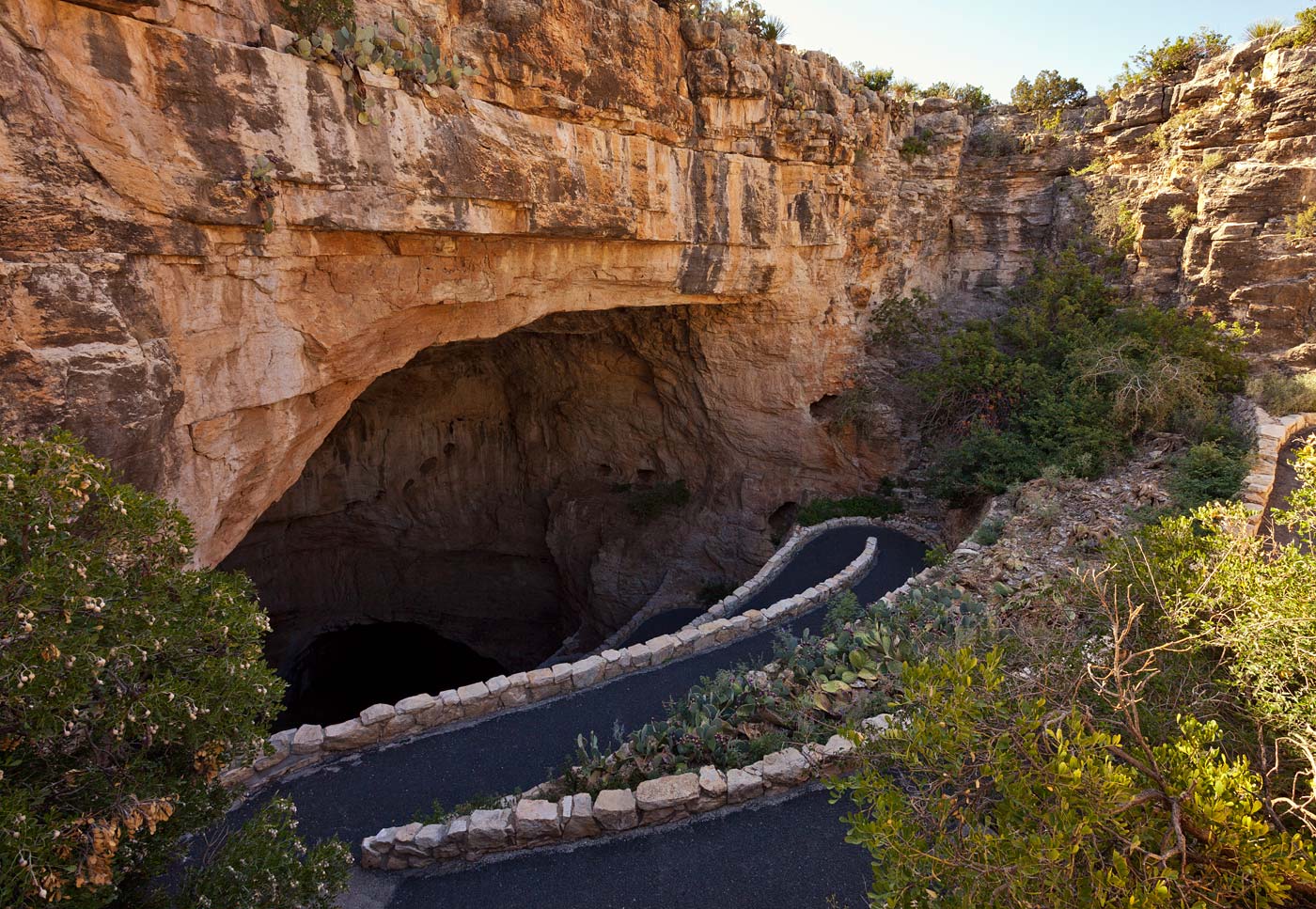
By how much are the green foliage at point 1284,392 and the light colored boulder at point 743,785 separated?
10.5 meters

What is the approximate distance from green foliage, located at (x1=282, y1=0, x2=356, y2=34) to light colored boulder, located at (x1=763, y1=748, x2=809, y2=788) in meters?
7.93

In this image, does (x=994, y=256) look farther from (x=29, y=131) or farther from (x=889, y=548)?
(x=29, y=131)

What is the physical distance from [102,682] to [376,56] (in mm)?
6100

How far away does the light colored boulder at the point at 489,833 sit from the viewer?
534cm

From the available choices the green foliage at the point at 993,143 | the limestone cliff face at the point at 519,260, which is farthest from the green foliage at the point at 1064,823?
the green foliage at the point at 993,143

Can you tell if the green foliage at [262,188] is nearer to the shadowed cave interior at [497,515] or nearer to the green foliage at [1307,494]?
the shadowed cave interior at [497,515]

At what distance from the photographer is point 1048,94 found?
48.0 feet

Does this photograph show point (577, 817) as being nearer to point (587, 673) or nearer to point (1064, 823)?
point (587, 673)

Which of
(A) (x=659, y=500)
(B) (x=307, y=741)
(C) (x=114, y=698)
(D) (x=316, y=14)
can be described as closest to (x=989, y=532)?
(A) (x=659, y=500)

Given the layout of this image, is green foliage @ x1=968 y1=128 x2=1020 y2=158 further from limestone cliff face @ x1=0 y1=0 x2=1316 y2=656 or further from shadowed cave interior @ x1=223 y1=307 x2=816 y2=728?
shadowed cave interior @ x1=223 y1=307 x2=816 y2=728

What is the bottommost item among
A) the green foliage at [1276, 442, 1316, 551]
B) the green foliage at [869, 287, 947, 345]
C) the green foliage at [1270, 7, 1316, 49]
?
the green foliage at [1276, 442, 1316, 551]

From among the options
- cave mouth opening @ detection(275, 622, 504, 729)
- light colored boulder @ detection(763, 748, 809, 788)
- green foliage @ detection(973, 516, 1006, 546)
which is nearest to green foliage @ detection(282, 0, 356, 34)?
light colored boulder @ detection(763, 748, 809, 788)

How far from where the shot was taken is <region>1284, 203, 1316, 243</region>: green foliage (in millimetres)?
11188

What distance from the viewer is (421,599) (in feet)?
62.2
